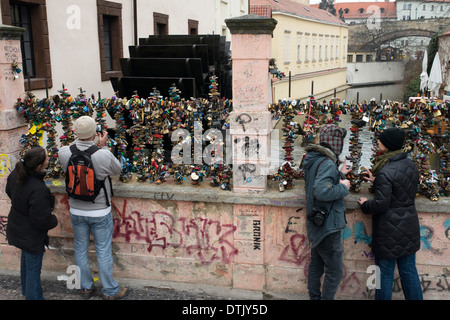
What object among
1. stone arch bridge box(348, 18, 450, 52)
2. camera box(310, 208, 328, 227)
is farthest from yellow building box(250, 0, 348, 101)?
camera box(310, 208, 328, 227)

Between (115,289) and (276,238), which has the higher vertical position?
(276,238)

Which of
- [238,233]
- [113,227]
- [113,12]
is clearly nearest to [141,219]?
[113,227]

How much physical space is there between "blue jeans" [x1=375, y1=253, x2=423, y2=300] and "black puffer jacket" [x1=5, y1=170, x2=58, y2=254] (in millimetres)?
3098

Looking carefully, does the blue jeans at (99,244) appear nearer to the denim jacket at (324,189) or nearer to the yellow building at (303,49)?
the denim jacket at (324,189)

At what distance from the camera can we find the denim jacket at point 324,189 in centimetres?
372

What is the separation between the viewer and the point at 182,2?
619 inches

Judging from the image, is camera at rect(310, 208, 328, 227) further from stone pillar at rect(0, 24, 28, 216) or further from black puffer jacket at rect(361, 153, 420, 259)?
stone pillar at rect(0, 24, 28, 216)

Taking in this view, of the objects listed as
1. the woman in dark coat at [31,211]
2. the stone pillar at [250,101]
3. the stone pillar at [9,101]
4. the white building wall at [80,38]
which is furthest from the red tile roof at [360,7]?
the woman in dark coat at [31,211]

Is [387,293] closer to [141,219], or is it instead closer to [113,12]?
[141,219]

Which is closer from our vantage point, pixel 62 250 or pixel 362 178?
pixel 362 178

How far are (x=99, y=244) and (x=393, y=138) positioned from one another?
9.65ft

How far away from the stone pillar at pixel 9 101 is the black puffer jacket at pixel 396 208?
3819 mm

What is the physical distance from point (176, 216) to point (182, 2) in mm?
12612

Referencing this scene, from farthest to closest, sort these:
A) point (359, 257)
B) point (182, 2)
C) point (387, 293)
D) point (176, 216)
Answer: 1. point (182, 2)
2. point (176, 216)
3. point (359, 257)
4. point (387, 293)
